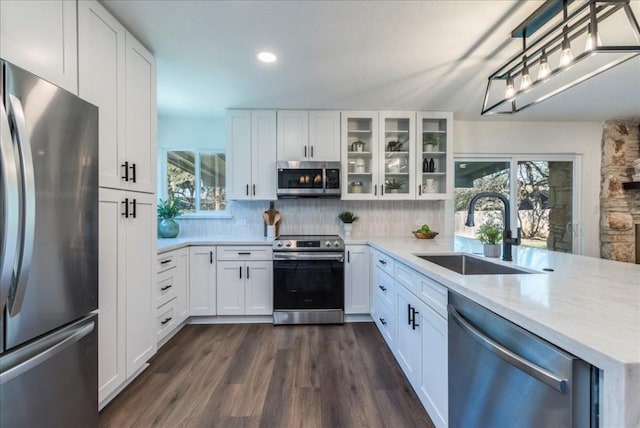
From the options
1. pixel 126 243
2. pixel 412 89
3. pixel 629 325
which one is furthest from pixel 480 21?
pixel 126 243

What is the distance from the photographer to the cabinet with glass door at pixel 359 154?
344 centimetres

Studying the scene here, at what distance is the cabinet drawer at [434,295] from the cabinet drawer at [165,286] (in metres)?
2.10

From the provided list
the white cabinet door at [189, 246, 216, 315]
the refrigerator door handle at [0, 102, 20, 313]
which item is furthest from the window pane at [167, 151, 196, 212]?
the refrigerator door handle at [0, 102, 20, 313]

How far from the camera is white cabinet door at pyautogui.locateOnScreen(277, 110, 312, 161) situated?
337 centimetres

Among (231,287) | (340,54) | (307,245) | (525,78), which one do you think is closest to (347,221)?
(307,245)

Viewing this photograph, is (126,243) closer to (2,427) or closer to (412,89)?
(2,427)

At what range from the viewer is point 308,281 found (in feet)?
10.00

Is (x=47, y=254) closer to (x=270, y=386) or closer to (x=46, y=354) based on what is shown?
(x=46, y=354)

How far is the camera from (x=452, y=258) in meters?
2.16

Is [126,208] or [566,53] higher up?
[566,53]

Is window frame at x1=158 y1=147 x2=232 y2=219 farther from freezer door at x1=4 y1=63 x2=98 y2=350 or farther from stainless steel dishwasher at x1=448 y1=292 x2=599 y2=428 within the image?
stainless steel dishwasher at x1=448 y1=292 x2=599 y2=428

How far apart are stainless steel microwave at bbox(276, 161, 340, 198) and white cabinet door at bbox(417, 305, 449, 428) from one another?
193 cm

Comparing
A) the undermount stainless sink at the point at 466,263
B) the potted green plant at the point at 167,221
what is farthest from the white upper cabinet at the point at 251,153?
the undermount stainless sink at the point at 466,263

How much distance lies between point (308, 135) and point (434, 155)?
1.61 meters
